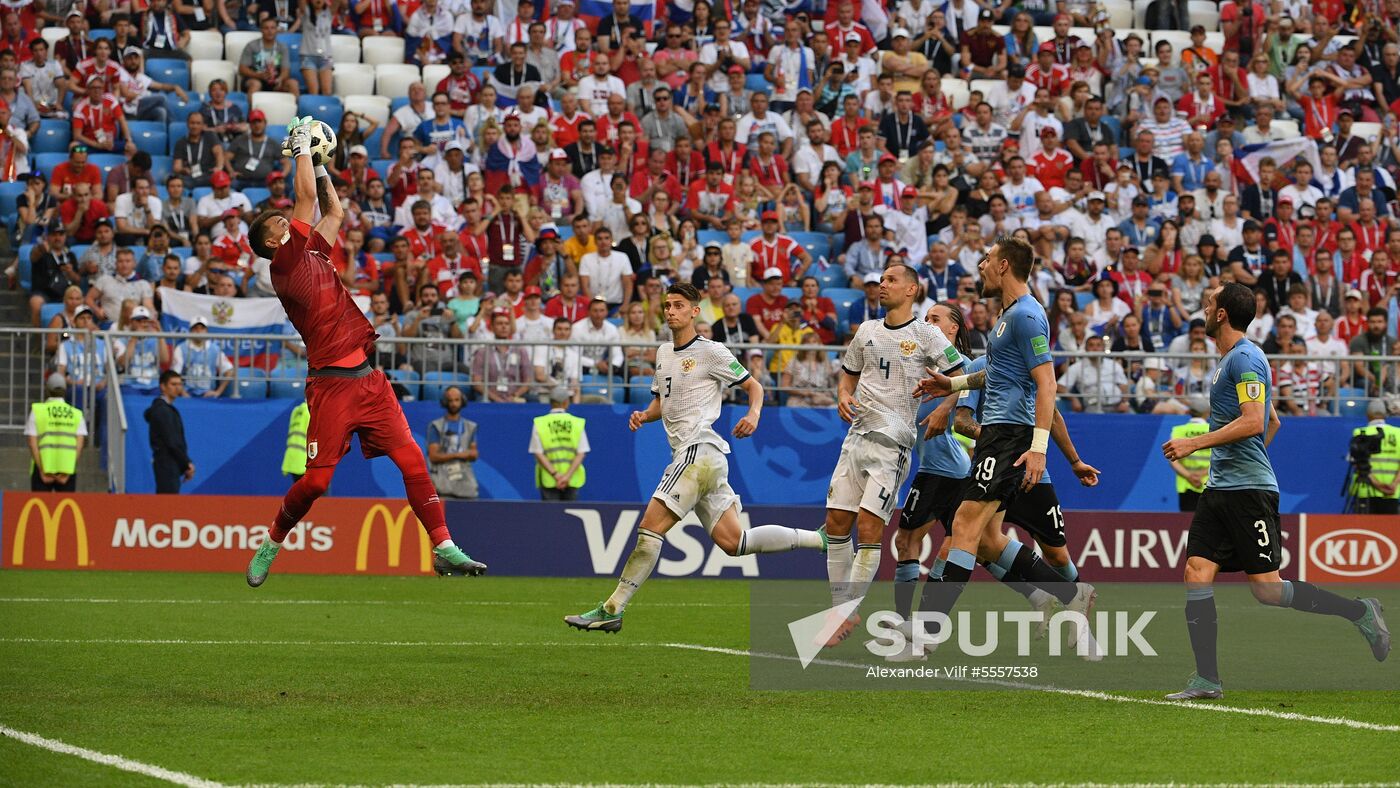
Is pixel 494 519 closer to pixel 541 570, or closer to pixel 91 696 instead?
pixel 541 570

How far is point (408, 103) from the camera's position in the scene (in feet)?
81.6

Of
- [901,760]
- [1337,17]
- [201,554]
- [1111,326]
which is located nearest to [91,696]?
[901,760]

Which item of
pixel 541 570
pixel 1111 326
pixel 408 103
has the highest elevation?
pixel 408 103

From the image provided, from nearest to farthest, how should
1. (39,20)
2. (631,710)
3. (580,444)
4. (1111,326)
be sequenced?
(631,710), (580,444), (1111,326), (39,20)

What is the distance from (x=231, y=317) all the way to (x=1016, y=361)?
42.5 feet

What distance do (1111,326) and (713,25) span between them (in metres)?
7.63

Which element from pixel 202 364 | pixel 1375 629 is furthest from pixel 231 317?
pixel 1375 629

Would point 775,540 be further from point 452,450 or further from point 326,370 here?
point 452,450

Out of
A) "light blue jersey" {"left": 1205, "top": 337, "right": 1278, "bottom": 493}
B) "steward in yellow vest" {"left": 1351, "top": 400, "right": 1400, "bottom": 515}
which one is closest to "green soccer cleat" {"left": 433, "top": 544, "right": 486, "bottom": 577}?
"light blue jersey" {"left": 1205, "top": 337, "right": 1278, "bottom": 493}

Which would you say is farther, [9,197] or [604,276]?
[9,197]

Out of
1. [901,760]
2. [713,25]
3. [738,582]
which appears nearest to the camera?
[901,760]

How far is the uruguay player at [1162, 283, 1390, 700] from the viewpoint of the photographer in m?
9.08

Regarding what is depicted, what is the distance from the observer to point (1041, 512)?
1059 cm

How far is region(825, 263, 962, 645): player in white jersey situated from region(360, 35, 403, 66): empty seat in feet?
51.8
